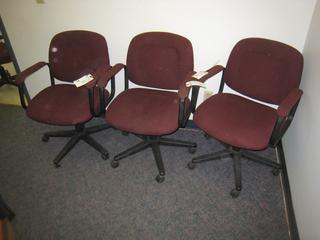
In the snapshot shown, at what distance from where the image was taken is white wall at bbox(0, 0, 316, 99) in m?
1.56

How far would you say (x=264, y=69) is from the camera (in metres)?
1.54

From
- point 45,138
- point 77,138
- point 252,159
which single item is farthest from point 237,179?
point 45,138

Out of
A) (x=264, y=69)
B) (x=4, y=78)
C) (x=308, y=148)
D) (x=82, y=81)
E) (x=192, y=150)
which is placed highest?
(x=264, y=69)

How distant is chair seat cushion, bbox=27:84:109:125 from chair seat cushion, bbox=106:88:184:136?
175 mm

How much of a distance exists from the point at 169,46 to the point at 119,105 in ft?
1.76

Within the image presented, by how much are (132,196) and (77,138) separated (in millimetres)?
692

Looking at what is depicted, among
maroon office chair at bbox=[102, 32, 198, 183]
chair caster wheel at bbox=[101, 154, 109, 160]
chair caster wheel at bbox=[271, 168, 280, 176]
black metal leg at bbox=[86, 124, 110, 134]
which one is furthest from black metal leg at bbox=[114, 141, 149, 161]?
chair caster wheel at bbox=[271, 168, 280, 176]

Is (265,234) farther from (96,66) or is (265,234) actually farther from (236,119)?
(96,66)

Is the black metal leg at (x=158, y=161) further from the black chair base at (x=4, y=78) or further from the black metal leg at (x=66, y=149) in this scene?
the black chair base at (x=4, y=78)

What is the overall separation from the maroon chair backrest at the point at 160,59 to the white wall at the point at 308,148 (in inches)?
29.3

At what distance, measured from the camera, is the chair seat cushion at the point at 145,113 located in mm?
1478

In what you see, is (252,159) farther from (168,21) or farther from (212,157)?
(168,21)

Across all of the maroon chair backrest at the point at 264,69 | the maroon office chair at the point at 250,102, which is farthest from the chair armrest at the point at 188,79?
the maroon chair backrest at the point at 264,69

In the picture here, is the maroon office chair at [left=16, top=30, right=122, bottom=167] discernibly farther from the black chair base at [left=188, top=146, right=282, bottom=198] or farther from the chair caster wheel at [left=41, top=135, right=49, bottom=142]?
the black chair base at [left=188, top=146, right=282, bottom=198]
